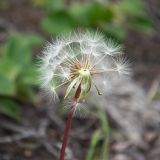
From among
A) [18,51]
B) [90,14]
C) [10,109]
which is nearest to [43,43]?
[18,51]

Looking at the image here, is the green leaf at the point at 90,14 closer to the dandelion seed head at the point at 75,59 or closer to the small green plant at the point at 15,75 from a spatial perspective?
the small green plant at the point at 15,75

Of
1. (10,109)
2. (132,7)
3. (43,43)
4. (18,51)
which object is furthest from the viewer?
(132,7)

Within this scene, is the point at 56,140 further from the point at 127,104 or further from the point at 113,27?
the point at 113,27

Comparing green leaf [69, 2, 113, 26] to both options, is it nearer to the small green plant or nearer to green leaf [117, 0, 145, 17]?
green leaf [117, 0, 145, 17]

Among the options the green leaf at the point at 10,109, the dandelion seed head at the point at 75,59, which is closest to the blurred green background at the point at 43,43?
the green leaf at the point at 10,109

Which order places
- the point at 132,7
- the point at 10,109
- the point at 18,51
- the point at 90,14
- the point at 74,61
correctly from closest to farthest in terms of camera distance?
1. the point at 74,61
2. the point at 10,109
3. the point at 18,51
4. the point at 90,14
5. the point at 132,7

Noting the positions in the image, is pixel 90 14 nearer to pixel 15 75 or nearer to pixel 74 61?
pixel 15 75

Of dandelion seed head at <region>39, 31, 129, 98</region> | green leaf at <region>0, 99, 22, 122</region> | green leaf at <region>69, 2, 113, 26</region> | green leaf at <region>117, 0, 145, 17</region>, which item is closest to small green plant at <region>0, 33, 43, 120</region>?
green leaf at <region>0, 99, 22, 122</region>
